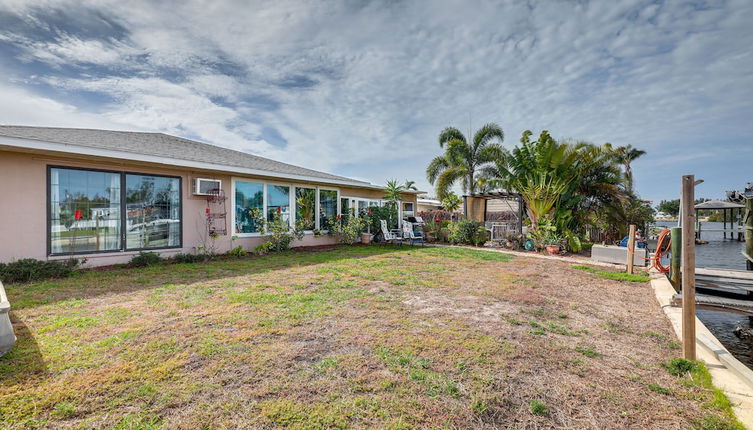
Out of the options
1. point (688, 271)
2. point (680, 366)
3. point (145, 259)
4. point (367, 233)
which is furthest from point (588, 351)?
point (367, 233)

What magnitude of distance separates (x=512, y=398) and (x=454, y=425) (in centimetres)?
61

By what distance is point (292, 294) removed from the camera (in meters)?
5.02

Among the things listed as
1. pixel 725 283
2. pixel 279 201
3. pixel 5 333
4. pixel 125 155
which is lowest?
pixel 725 283

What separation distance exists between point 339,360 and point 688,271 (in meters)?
3.48

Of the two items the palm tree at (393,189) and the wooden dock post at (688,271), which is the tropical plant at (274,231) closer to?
the palm tree at (393,189)

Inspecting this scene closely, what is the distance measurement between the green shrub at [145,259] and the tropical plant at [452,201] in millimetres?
16292

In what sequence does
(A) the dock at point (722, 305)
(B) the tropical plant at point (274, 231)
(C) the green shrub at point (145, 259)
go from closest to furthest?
1. (A) the dock at point (722, 305)
2. (C) the green shrub at point (145, 259)
3. (B) the tropical plant at point (274, 231)

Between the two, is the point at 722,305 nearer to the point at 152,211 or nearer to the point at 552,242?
the point at 552,242

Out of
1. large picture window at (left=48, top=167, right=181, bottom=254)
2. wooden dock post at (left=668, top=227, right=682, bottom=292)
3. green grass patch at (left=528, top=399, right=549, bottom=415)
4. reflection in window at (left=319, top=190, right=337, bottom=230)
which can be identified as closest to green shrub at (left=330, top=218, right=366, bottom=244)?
reflection in window at (left=319, top=190, right=337, bottom=230)

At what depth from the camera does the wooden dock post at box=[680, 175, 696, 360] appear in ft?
9.45

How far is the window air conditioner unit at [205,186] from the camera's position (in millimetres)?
8477

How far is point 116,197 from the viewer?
7.39 metres

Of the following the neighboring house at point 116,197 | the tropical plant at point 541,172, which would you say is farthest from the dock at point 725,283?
the neighboring house at point 116,197

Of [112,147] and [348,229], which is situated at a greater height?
[112,147]
